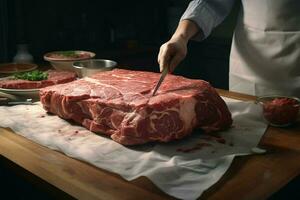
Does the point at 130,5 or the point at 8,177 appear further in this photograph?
the point at 130,5

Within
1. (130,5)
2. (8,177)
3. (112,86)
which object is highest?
(130,5)

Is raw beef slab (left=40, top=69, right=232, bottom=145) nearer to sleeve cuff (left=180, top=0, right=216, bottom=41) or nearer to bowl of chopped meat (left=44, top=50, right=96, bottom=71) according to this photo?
sleeve cuff (left=180, top=0, right=216, bottom=41)

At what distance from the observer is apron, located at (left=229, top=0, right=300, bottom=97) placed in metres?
1.61

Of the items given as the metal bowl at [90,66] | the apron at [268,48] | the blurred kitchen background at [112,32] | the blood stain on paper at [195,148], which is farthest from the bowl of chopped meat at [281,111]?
the blurred kitchen background at [112,32]

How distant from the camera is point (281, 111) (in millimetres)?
1207

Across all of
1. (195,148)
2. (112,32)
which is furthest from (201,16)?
(112,32)

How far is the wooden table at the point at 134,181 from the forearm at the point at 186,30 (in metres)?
0.53

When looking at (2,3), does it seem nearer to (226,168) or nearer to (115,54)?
(115,54)

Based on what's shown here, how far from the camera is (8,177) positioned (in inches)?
47.6

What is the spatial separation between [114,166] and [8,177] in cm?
43

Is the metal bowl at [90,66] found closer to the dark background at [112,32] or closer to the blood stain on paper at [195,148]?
the blood stain on paper at [195,148]

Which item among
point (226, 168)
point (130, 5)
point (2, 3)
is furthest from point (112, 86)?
point (130, 5)

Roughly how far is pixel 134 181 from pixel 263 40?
1.04 meters

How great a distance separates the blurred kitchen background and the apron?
1.31 metres
